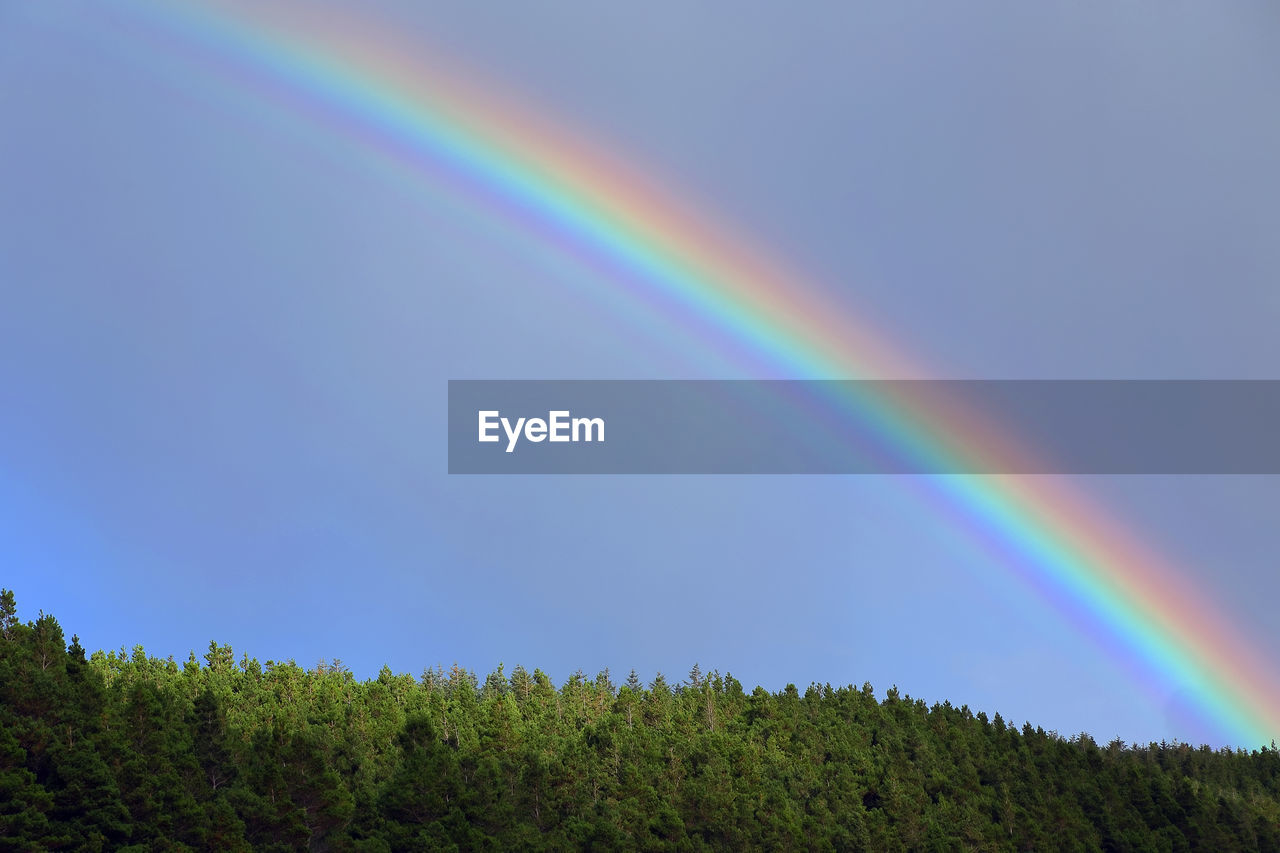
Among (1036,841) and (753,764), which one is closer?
(753,764)

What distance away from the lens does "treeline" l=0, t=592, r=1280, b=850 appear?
5694 cm

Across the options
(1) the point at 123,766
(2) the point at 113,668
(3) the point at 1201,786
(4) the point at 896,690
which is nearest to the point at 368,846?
(1) the point at 123,766

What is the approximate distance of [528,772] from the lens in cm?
7300

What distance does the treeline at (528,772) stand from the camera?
2242 inches

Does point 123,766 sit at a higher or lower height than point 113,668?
lower

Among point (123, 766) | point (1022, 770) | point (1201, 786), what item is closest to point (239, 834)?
point (123, 766)

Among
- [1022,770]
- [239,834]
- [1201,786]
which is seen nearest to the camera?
[239,834]

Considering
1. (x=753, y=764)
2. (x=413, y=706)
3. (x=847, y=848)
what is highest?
(x=413, y=706)

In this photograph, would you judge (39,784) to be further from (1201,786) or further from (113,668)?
(1201,786)

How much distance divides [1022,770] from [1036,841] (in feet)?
36.1

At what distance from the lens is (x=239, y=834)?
57781mm

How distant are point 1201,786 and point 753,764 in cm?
6174

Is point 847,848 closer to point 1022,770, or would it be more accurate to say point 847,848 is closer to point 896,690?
point 1022,770

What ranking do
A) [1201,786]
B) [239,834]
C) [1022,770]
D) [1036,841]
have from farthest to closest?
[1201,786] < [1022,770] < [1036,841] < [239,834]
